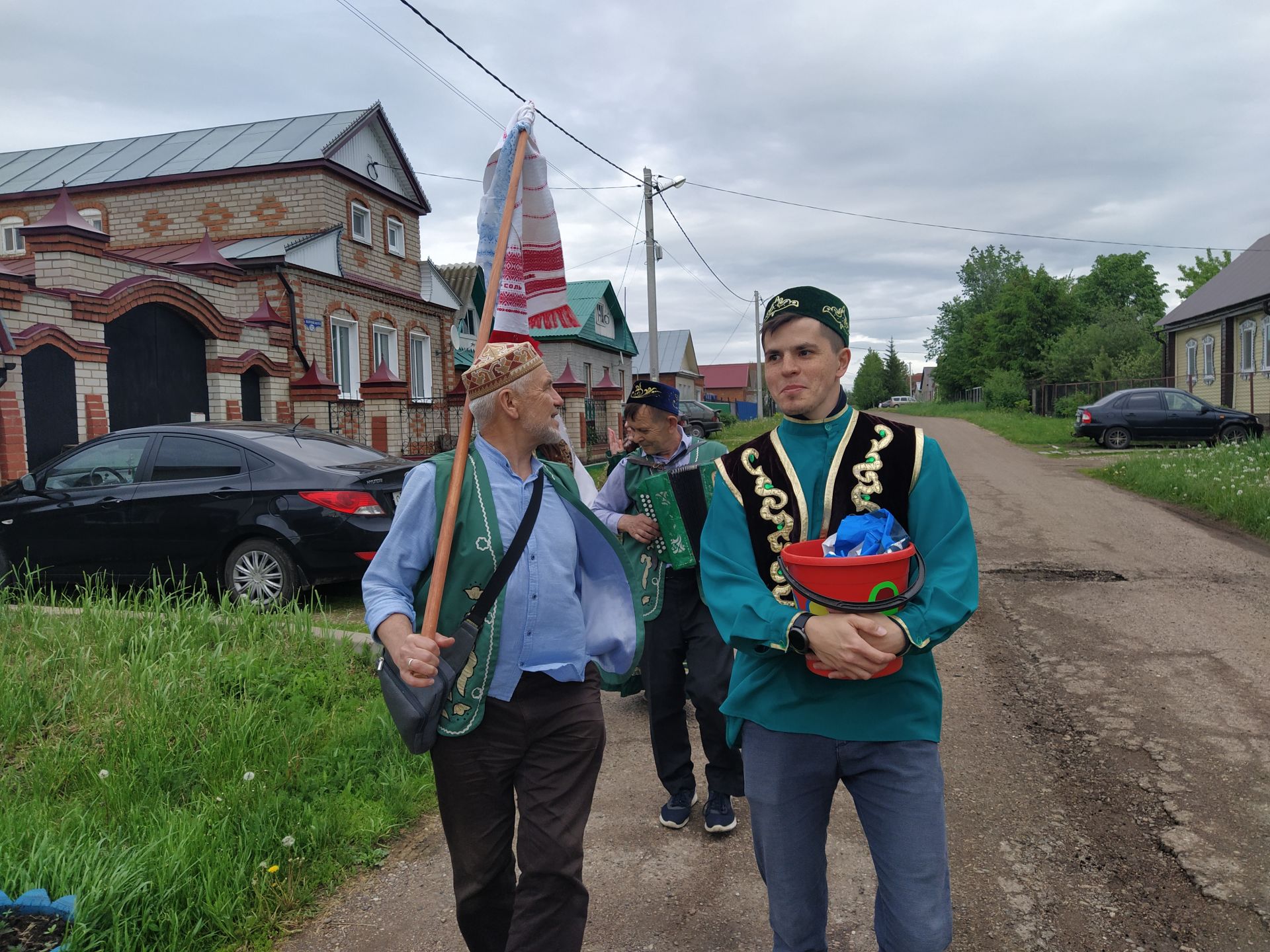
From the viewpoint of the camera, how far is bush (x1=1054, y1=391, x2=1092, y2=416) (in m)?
36.4

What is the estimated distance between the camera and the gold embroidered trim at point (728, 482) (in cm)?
236

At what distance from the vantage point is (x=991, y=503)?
44.8ft

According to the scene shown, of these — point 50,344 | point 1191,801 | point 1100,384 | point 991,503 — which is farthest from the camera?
point 1100,384

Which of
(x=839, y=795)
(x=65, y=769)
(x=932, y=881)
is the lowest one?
(x=839, y=795)

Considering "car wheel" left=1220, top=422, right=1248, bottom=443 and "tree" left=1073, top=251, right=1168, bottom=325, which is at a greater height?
"tree" left=1073, top=251, right=1168, bottom=325

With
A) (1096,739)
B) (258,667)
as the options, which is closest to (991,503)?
(1096,739)

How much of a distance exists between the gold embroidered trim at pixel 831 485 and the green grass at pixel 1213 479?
10436 millimetres

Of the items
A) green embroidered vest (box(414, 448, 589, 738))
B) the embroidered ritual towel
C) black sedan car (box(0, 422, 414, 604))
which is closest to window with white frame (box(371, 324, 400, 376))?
black sedan car (box(0, 422, 414, 604))

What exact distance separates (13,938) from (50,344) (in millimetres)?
10354

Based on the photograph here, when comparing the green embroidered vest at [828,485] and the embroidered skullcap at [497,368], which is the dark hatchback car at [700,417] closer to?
the embroidered skullcap at [497,368]

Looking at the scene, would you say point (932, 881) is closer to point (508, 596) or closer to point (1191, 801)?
point (508, 596)

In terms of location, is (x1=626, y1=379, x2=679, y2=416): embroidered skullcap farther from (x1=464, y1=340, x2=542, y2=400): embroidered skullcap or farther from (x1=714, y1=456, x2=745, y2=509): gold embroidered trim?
(x1=714, y1=456, x2=745, y2=509): gold embroidered trim

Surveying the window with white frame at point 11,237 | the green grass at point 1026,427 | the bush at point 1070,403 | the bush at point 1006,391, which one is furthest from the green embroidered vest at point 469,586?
the bush at point 1006,391

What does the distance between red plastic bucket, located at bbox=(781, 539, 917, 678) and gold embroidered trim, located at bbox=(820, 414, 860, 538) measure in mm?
226
